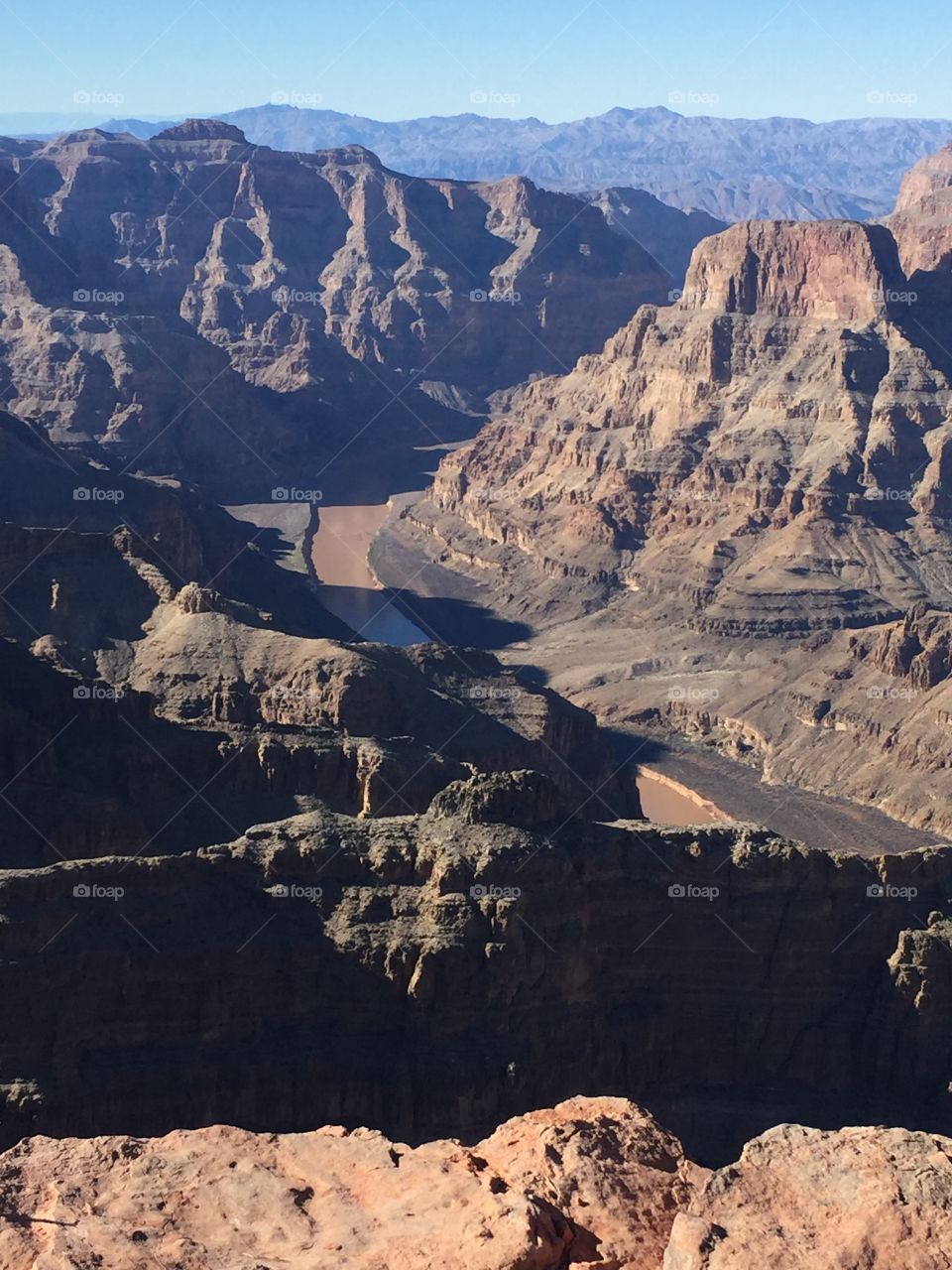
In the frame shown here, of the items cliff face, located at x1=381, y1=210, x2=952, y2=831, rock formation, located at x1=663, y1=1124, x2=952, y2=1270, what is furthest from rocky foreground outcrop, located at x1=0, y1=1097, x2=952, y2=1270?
cliff face, located at x1=381, y1=210, x2=952, y2=831

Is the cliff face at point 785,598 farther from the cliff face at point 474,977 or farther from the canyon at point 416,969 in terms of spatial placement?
the cliff face at point 474,977

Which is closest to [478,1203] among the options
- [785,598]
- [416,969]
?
[416,969]

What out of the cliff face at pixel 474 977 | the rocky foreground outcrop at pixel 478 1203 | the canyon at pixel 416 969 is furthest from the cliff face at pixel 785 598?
the rocky foreground outcrop at pixel 478 1203

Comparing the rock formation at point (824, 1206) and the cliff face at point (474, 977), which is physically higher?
the rock formation at point (824, 1206)

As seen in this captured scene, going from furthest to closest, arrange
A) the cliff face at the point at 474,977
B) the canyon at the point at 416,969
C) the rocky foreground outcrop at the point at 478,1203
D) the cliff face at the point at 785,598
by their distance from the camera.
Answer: the cliff face at the point at 785,598 → the cliff face at the point at 474,977 → the canyon at the point at 416,969 → the rocky foreground outcrop at the point at 478,1203

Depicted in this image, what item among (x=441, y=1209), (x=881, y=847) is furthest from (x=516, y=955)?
(x=881, y=847)

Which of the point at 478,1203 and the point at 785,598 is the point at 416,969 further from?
the point at 785,598

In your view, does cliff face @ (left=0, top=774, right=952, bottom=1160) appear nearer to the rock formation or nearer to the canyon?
the canyon
